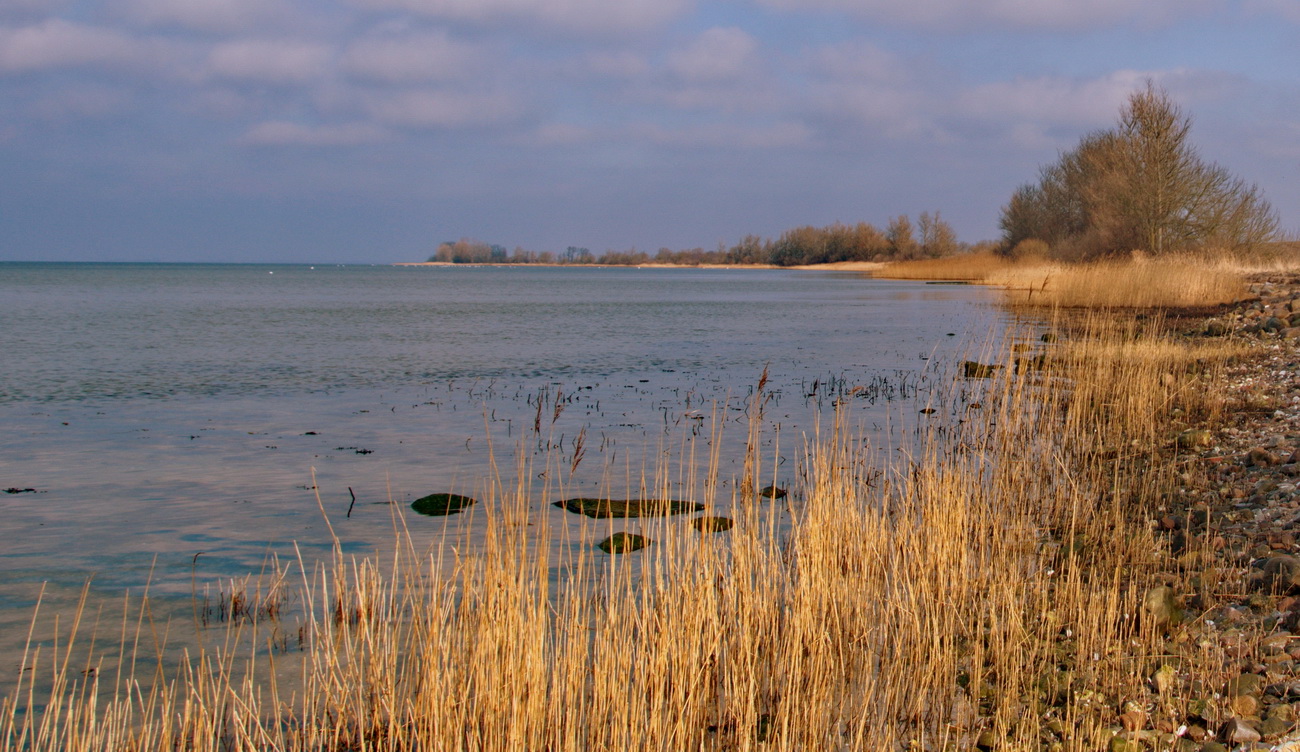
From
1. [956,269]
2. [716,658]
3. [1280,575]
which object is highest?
[956,269]

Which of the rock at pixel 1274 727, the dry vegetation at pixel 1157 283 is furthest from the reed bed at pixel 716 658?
the dry vegetation at pixel 1157 283

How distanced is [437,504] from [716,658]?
14.9 feet

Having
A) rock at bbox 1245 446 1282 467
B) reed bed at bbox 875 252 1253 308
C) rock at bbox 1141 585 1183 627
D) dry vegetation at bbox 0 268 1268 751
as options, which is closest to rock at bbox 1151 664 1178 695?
dry vegetation at bbox 0 268 1268 751

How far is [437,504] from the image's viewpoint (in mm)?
8070

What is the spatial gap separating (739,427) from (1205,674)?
8.29 m

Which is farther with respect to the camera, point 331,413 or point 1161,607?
point 331,413

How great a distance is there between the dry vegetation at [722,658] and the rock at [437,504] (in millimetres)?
1778

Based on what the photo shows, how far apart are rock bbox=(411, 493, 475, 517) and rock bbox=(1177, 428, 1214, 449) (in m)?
6.50

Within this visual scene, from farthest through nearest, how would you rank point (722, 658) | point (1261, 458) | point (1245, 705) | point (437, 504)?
1. point (437, 504)
2. point (1261, 458)
3. point (722, 658)
4. point (1245, 705)

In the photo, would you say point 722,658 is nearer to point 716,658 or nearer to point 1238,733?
point 716,658

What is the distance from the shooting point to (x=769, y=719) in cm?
400

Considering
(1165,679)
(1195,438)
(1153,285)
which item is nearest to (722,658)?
(1165,679)

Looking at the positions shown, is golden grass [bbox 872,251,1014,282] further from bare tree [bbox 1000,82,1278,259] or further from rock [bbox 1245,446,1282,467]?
rock [bbox 1245,446,1282,467]

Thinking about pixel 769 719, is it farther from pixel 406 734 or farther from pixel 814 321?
pixel 814 321
